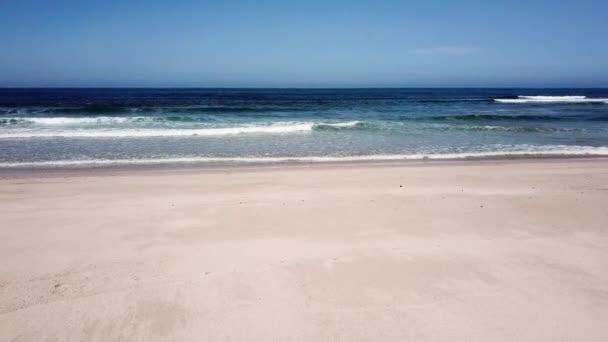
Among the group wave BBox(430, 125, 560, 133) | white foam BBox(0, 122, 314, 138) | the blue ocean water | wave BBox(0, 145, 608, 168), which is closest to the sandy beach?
wave BBox(0, 145, 608, 168)

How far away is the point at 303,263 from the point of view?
398 cm

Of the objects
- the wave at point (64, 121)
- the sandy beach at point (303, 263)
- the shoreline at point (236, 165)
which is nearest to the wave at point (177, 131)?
the wave at point (64, 121)

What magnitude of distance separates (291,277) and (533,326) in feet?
7.14

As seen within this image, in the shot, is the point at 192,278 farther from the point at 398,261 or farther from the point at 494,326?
the point at 494,326

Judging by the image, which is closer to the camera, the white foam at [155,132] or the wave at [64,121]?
the white foam at [155,132]

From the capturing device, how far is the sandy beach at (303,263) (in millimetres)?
3018

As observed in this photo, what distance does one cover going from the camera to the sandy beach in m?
3.02

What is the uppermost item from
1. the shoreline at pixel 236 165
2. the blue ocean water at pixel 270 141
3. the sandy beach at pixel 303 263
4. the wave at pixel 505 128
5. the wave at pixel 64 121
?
the wave at pixel 64 121

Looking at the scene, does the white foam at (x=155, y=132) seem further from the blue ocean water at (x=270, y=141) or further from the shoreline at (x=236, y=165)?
the shoreline at (x=236, y=165)

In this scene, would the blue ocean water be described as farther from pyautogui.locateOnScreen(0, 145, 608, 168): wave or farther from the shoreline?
the shoreline

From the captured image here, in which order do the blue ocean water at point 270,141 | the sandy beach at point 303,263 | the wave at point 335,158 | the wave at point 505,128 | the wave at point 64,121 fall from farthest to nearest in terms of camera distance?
1. the wave at point 64,121
2. the wave at point 505,128
3. the blue ocean water at point 270,141
4. the wave at point 335,158
5. the sandy beach at point 303,263

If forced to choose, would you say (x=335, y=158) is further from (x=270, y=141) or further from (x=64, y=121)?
(x=64, y=121)

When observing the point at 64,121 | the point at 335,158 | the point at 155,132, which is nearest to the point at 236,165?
the point at 335,158

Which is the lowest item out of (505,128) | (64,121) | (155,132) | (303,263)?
(303,263)
